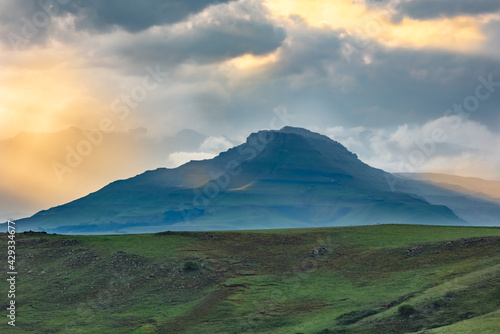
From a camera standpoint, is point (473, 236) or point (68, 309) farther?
point (473, 236)

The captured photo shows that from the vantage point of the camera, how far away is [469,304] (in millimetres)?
74688

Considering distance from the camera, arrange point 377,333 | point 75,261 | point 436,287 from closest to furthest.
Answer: point 377,333, point 436,287, point 75,261

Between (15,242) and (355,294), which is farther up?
(15,242)

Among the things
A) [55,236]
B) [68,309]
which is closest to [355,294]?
[68,309]

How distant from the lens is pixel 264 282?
104875 mm

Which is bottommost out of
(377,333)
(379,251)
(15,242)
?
(377,333)

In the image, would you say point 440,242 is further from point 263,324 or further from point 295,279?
point 263,324

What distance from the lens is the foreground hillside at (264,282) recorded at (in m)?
79.2

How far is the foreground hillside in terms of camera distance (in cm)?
7919

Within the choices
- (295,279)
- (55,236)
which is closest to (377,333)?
(295,279)

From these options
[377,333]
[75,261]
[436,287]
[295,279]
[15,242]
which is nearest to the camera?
[377,333]

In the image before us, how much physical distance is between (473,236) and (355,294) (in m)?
31.0

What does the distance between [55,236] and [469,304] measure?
3621 inches

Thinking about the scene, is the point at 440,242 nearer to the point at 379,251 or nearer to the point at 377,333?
the point at 379,251
